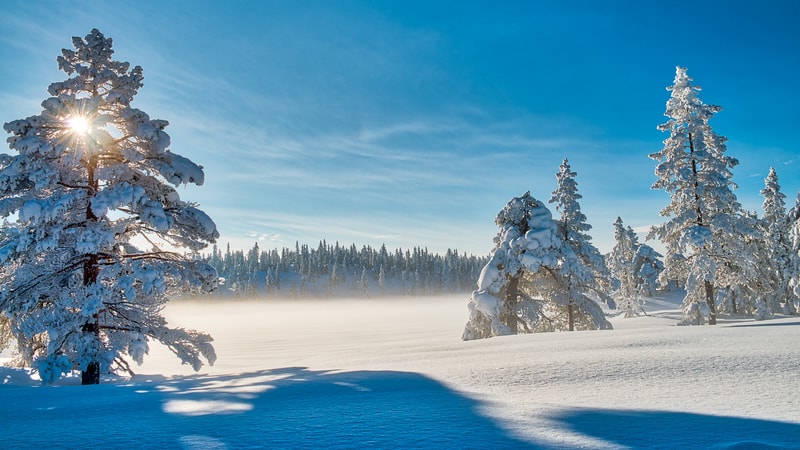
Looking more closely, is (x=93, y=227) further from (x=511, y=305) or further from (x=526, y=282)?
(x=526, y=282)

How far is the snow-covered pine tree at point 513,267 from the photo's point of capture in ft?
66.6

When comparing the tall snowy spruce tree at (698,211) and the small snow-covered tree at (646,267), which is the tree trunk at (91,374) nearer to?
the tall snowy spruce tree at (698,211)

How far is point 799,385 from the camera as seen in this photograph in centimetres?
527

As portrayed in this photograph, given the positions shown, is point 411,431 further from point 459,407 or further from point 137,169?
point 137,169

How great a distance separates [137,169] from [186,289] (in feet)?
11.0

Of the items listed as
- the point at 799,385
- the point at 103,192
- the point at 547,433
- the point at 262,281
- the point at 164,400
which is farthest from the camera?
the point at 262,281

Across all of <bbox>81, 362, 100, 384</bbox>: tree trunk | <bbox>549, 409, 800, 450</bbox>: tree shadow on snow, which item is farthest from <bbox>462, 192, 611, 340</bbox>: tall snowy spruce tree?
<bbox>549, 409, 800, 450</bbox>: tree shadow on snow

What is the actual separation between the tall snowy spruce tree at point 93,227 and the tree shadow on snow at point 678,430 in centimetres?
896

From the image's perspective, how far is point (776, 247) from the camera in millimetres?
34781

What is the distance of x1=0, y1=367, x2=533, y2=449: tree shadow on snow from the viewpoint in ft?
11.5

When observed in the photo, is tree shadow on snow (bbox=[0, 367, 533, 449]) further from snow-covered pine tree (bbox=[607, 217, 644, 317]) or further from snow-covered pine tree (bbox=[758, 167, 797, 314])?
snow-covered pine tree (bbox=[607, 217, 644, 317])

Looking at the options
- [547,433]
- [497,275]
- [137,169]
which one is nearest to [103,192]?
[137,169]

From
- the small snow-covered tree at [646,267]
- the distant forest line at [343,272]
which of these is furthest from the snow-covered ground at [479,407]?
the distant forest line at [343,272]

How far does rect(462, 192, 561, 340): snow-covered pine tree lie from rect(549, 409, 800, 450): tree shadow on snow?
51.9 feet
